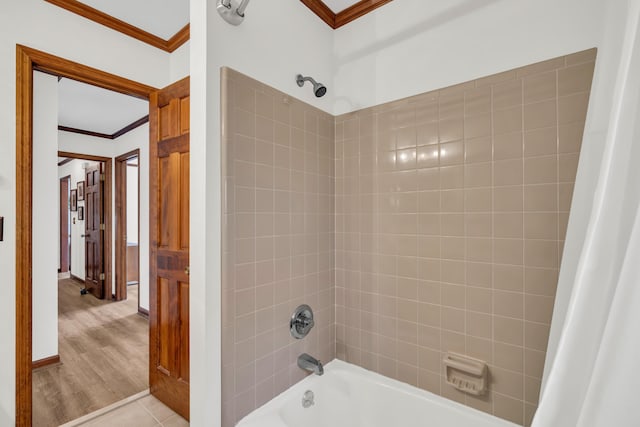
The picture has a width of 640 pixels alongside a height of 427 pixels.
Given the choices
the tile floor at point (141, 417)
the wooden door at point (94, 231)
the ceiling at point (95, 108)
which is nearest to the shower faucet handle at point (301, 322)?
the tile floor at point (141, 417)

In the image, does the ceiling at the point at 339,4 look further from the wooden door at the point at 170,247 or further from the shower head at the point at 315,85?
the wooden door at the point at 170,247

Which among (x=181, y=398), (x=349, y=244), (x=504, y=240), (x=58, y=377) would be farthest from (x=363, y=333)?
(x=58, y=377)

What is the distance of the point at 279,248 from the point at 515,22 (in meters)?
1.47

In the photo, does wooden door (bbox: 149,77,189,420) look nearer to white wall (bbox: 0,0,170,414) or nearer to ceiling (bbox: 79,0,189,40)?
ceiling (bbox: 79,0,189,40)

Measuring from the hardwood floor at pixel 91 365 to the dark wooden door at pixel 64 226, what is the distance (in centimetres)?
294

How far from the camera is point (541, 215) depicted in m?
1.20

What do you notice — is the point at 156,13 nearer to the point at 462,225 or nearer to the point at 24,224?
the point at 24,224

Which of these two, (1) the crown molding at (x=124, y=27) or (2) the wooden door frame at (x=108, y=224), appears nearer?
(1) the crown molding at (x=124, y=27)

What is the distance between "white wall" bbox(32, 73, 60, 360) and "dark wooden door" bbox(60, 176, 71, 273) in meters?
4.30

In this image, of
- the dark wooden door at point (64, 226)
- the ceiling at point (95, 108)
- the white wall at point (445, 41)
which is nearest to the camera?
the white wall at point (445, 41)

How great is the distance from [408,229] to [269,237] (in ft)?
2.39

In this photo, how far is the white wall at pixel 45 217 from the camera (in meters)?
2.34

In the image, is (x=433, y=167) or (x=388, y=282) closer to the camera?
(x=433, y=167)

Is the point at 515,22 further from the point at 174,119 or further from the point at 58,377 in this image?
the point at 58,377
